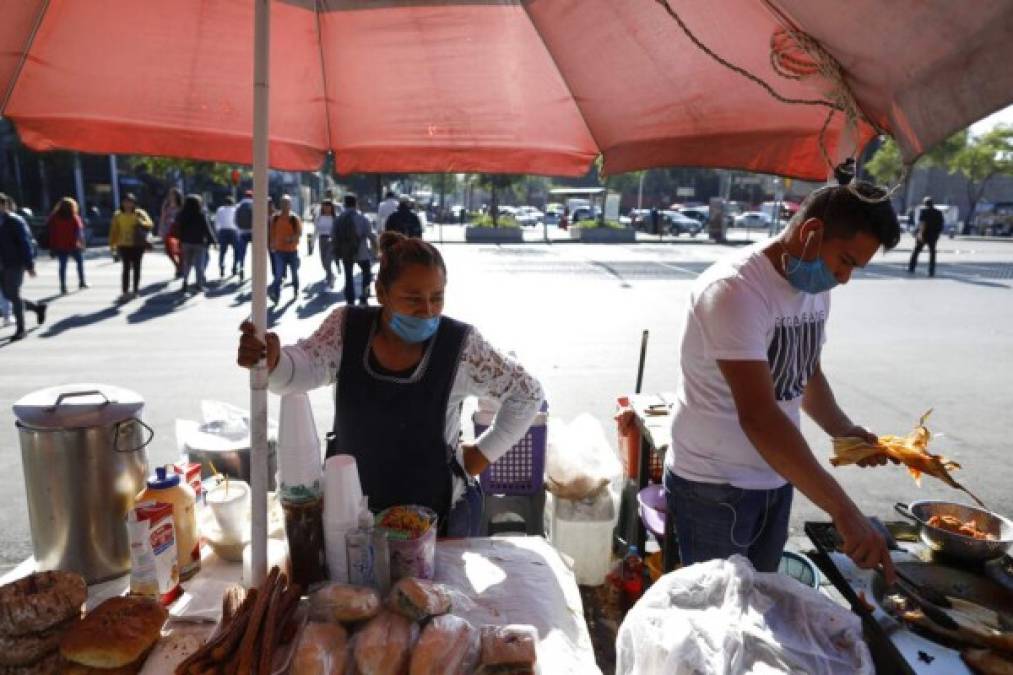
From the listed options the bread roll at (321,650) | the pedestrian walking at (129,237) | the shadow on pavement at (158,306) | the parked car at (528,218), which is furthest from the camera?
the parked car at (528,218)

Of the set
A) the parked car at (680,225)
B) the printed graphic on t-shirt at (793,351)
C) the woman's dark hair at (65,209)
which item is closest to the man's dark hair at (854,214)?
the printed graphic on t-shirt at (793,351)

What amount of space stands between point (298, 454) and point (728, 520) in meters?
1.48

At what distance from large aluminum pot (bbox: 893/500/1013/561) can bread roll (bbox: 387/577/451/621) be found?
1653 millimetres

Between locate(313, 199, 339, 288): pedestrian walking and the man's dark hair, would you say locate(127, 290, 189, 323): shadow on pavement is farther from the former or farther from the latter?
the man's dark hair

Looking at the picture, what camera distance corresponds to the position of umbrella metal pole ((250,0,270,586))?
65.5 inches

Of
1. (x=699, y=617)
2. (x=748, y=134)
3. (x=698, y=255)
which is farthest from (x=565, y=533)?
(x=698, y=255)

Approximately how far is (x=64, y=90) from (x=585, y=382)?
559 centimetres

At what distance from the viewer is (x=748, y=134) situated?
223 cm

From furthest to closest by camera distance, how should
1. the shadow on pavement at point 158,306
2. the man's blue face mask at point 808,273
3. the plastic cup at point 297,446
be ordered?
the shadow on pavement at point 158,306
the man's blue face mask at point 808,273
the plastic cup at point 297,446

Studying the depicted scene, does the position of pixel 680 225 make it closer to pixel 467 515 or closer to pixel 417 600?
pixel 467 515

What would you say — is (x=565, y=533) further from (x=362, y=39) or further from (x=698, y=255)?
(x=698, y=255)

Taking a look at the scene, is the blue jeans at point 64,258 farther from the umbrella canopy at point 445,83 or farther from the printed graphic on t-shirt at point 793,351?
the printed graphic on t-shirt at point 793,351

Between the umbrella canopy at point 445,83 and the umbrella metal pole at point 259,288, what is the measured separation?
2.23 ft

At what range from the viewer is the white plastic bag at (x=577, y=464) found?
3342 millimetres
